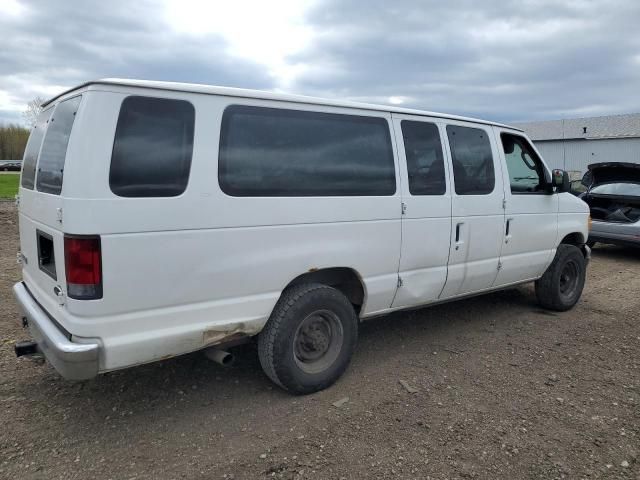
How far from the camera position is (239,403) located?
12.1ft

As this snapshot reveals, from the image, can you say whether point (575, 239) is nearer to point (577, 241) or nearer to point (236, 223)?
point (577, 241)

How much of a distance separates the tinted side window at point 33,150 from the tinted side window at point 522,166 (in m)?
4.15

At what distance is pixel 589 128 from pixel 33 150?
40795 millimetres

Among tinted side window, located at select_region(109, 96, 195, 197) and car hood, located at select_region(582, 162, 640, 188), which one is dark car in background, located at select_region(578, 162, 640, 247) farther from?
tinted side window, located at select_region(109, 96, 195, 197)

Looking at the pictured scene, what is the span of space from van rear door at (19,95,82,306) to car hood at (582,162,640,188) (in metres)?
9.95

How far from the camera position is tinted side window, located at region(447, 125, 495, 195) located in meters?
4.62

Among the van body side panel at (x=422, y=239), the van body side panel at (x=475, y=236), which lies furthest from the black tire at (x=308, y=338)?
the van body side panel at (x=475, y=236)

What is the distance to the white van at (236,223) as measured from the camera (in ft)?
9.25

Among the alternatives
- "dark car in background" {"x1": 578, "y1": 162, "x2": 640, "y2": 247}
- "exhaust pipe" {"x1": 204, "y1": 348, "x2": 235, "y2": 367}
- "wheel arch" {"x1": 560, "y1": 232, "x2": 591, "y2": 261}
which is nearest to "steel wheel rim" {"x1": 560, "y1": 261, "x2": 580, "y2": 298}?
"wheel arch" {"x1": 560, "y1": 232, "x2": 591, "y2": 261}

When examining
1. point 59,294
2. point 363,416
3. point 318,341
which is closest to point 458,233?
point 318,341

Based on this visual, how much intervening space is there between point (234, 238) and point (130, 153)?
0.80m

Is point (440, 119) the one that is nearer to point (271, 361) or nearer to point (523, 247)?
point (523, 247)

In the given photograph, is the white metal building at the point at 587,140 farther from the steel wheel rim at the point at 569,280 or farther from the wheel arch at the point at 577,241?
the steel wheel rim at the point at 569,280

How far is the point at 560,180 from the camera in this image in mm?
5480
